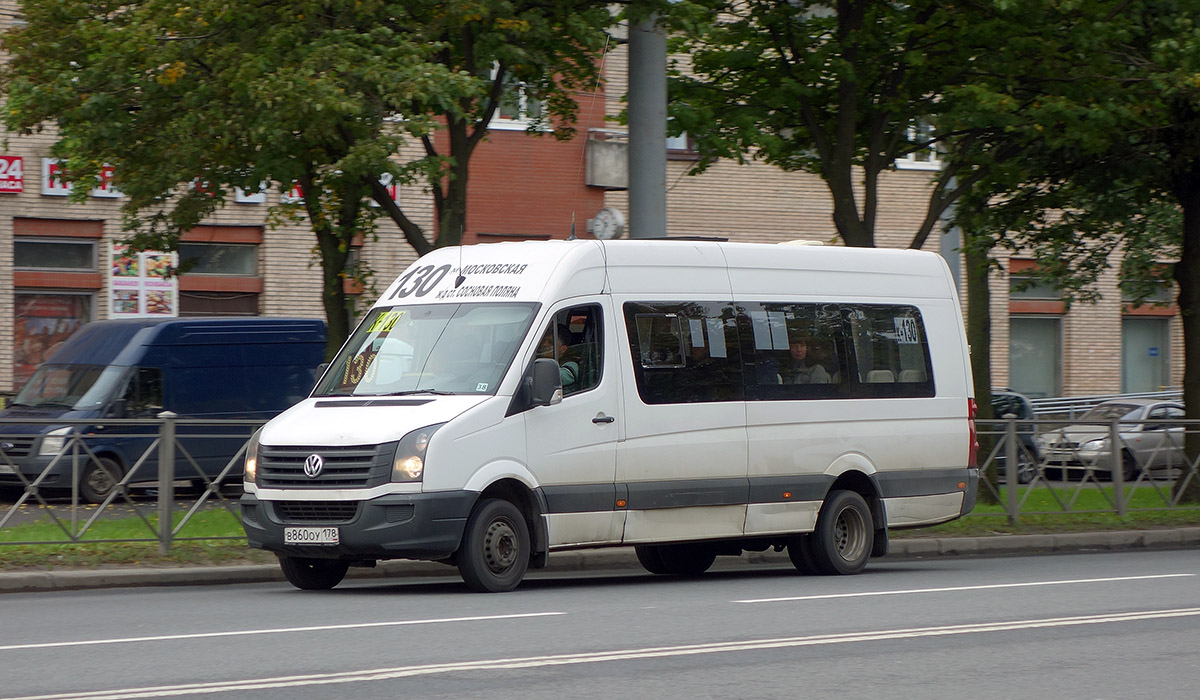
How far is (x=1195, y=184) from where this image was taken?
21.9 m

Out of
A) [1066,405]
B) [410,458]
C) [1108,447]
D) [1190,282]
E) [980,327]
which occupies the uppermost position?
[1190,282]

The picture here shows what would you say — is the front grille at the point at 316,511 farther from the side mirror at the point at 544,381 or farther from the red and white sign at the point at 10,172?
the red and white sign at the point at 10,172

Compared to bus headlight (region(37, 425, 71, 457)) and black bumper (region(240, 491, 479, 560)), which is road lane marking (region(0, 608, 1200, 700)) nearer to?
black bumper (region(240, 491, 479, 560))

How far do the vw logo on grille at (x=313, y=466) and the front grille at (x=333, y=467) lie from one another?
1 centimetres

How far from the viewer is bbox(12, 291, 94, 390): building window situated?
2661cm

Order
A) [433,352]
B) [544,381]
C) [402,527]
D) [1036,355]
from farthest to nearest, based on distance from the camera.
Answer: [1036,355], [433,352], [544,381], [402,527]

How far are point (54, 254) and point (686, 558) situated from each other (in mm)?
16015

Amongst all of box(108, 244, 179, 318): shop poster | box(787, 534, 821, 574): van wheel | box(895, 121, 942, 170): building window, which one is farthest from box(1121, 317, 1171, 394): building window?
box(787, 534, 821, 574): van wheel

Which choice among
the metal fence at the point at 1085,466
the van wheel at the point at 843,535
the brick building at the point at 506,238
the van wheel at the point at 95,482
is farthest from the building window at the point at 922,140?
the van wheel at the point at 95,482

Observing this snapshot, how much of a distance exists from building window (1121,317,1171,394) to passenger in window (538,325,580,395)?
2969cm

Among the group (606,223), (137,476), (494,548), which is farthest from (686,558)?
(606,223)

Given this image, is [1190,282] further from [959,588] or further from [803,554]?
[959,588]

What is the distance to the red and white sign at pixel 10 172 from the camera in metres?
25.9

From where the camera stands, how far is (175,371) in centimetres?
2081
